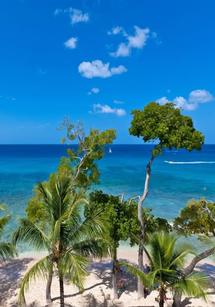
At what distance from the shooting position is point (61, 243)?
32.3 feet

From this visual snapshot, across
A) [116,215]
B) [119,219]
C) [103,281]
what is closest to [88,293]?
[103,281]

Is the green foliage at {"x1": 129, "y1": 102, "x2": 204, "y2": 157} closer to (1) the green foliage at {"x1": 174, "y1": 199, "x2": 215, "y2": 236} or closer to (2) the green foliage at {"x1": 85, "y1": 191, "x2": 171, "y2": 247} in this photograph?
(2) the green foliage at {"x1": 85, "y1": 191, "x2": 171, "y2": 247}

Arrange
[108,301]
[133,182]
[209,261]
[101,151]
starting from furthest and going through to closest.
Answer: [133,182], [209,261], [101,151], [108,301]

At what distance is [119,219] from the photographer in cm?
1194

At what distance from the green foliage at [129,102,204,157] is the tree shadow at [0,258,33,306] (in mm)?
8845

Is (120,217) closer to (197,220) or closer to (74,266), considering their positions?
(74,266)

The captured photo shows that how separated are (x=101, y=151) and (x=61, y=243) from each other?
617 centimetres

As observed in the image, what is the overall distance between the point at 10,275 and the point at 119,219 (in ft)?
23.8

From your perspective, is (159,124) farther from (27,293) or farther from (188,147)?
(27,293)

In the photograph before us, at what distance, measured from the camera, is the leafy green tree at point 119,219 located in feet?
38.3

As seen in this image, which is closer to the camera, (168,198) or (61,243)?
(61,243)

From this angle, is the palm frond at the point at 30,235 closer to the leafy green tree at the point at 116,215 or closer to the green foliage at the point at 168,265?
the leafy green tree at the point at 116,215

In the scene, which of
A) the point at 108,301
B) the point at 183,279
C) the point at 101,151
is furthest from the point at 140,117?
the point at 108,301

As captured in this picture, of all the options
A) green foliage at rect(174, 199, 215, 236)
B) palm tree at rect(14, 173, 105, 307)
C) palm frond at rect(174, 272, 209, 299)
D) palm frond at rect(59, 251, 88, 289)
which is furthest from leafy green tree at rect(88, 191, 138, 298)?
green foliage at rect(174, 199, 215, 236)
